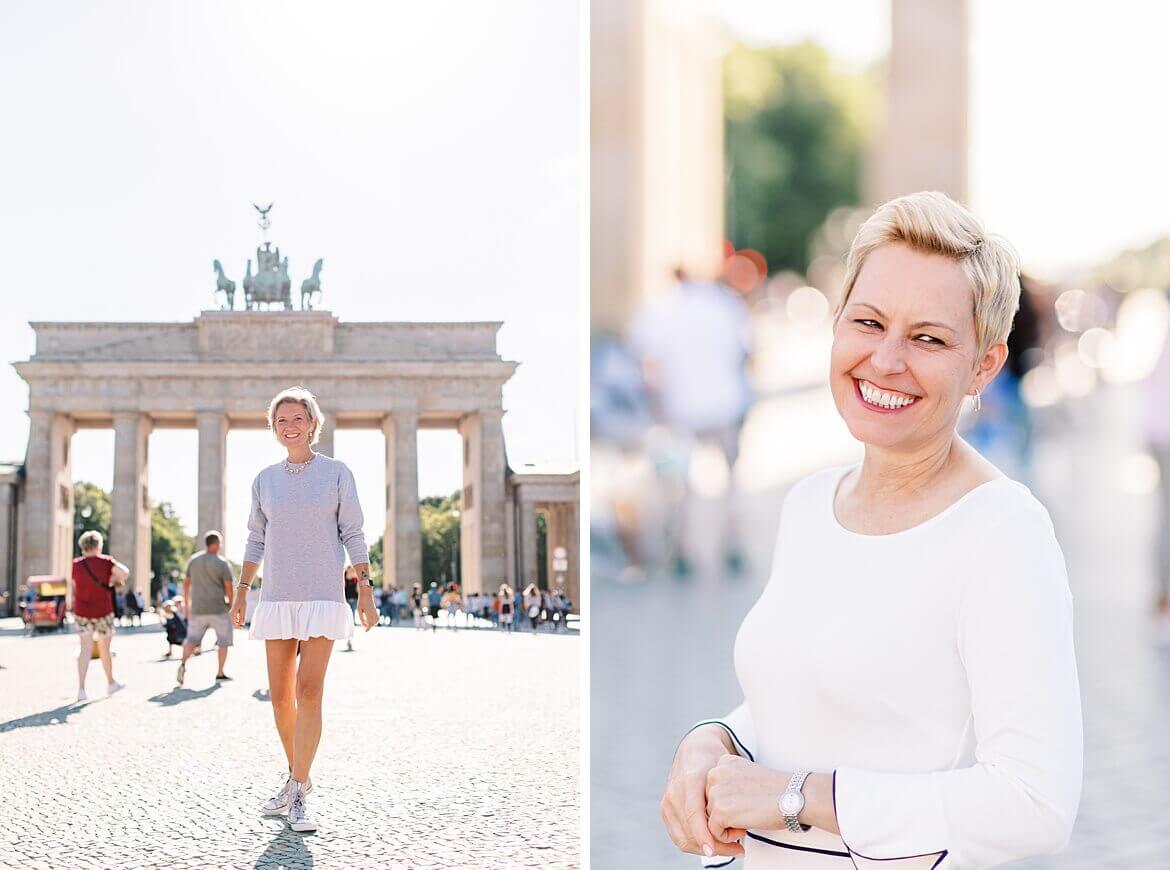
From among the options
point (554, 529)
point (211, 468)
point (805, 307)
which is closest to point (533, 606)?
point (805, 307)

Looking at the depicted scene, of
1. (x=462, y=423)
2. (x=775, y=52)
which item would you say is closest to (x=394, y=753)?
(x=775, y=52)

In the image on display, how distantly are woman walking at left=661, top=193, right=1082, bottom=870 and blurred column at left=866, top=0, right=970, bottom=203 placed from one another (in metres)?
6.33

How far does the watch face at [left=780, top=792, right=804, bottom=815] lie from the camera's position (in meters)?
1.17

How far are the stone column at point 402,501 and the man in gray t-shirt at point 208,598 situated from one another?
14.3 m

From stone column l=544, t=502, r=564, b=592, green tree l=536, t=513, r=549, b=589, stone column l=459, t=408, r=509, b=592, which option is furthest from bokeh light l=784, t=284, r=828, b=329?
green tree l=536, t=513, r=549, b=589

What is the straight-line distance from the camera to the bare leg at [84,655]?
6.20 meters

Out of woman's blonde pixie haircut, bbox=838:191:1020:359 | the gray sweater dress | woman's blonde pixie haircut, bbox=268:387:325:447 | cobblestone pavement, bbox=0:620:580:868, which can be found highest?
woman's blonde pixie haircut, bbox=268:387:325:447

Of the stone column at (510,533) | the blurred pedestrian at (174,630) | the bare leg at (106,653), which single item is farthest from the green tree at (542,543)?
the bare leg at (106,653)

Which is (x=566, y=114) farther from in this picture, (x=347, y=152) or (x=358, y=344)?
(x=358, y=344)

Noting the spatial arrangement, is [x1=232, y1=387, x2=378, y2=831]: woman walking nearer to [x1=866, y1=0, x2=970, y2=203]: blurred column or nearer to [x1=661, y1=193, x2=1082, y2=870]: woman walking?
[x1=661, y1=193, x2=1082, y2=870]: woman walking

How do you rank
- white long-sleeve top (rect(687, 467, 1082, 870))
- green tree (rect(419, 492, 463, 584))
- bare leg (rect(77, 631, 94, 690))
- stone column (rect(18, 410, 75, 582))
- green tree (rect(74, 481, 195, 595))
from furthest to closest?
green tree (rect(74, 481, 195, 595)), green tree (rect(419, 492, 463, 584)), stone column (rect(18, 410, 75, 582)), bare leg (rect(77, 631, 94, 690)), white long-sleeve top (rect(687, 467, 1082, 870))

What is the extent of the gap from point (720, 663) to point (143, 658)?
3.57 m

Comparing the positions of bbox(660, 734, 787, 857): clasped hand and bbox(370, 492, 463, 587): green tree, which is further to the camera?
bbox(370, 492, 463, 587): green tree

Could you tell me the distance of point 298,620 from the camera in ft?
11.5
